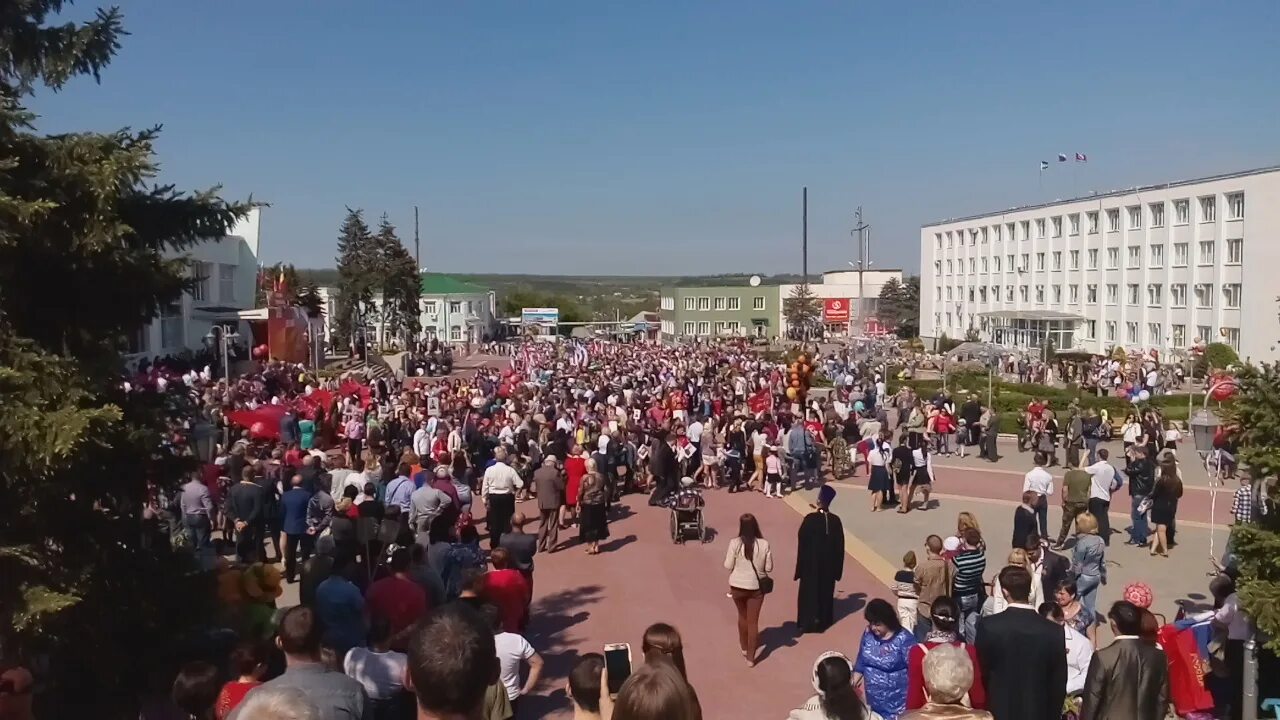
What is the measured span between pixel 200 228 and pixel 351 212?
72.3 m

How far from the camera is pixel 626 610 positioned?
10398 mm

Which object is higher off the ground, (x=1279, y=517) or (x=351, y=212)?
(x=351, y=212)

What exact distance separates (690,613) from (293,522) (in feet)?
15.7

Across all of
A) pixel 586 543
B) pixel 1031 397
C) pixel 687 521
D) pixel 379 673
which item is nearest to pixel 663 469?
pixel 687 521

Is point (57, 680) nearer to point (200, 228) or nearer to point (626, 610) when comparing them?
point (200, 228)

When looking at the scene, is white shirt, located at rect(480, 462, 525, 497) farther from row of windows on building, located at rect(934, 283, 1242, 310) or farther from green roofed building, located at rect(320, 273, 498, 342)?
green roofed building, located at rect(320, 273, 498, 342)

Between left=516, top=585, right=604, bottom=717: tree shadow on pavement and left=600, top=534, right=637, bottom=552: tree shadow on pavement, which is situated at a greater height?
left=600, top=534, right=637, bottom=552: tree shadow on pavement

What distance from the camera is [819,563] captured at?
9336mm

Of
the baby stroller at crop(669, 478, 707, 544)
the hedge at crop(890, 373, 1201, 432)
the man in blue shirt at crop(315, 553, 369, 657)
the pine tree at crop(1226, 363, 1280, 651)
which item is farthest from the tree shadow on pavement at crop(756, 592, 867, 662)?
the hedge at crop(890, 373, 1201, 432)

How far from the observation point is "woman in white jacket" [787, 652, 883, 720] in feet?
14.6

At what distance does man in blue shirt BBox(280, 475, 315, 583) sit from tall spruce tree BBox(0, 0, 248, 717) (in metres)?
4.89

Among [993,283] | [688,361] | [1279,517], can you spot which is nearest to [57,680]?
[1279,517]

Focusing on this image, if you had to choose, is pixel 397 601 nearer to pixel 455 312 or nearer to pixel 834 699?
pixel 834 699

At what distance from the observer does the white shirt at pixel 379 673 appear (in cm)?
517
